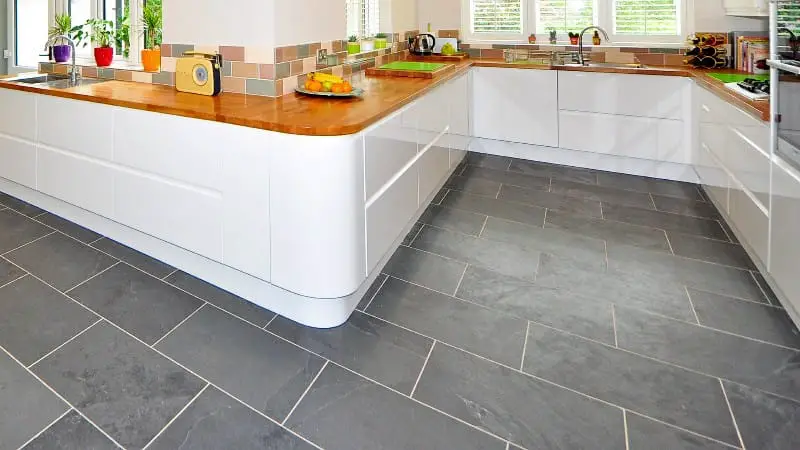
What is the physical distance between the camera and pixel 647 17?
408cm

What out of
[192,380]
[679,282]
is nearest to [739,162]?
[679,282]

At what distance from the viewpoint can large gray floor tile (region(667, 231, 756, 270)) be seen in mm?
2537

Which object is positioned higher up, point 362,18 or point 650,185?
point 362,18

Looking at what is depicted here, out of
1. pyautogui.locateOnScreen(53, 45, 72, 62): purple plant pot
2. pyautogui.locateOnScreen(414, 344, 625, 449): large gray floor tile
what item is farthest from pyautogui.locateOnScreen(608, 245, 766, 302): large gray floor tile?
pyautogui.locateOnScreen(53, 45, 72, 62): purple plant pot

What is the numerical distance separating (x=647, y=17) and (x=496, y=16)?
4.18ft

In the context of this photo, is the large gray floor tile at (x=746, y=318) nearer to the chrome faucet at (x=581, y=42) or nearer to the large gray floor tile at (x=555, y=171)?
the large gray floor tile at (x=555, y=171)

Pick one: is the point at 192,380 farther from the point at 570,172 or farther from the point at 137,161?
the point at 570,172

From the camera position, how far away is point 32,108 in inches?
112

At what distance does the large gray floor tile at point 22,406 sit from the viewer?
4.75 feet

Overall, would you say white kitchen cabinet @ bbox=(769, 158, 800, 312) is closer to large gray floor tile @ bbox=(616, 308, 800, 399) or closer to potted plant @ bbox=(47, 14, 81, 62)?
large gray floor tile @ bbox=(616, 308, 800, 399)

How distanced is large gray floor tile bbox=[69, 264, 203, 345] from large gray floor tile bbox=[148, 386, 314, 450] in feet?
1.65

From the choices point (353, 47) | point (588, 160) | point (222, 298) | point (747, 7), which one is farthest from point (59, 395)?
point (747, 7)

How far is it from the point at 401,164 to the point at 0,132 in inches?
102

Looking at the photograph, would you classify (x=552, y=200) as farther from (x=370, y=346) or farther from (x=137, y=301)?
(x=137, y=301)
